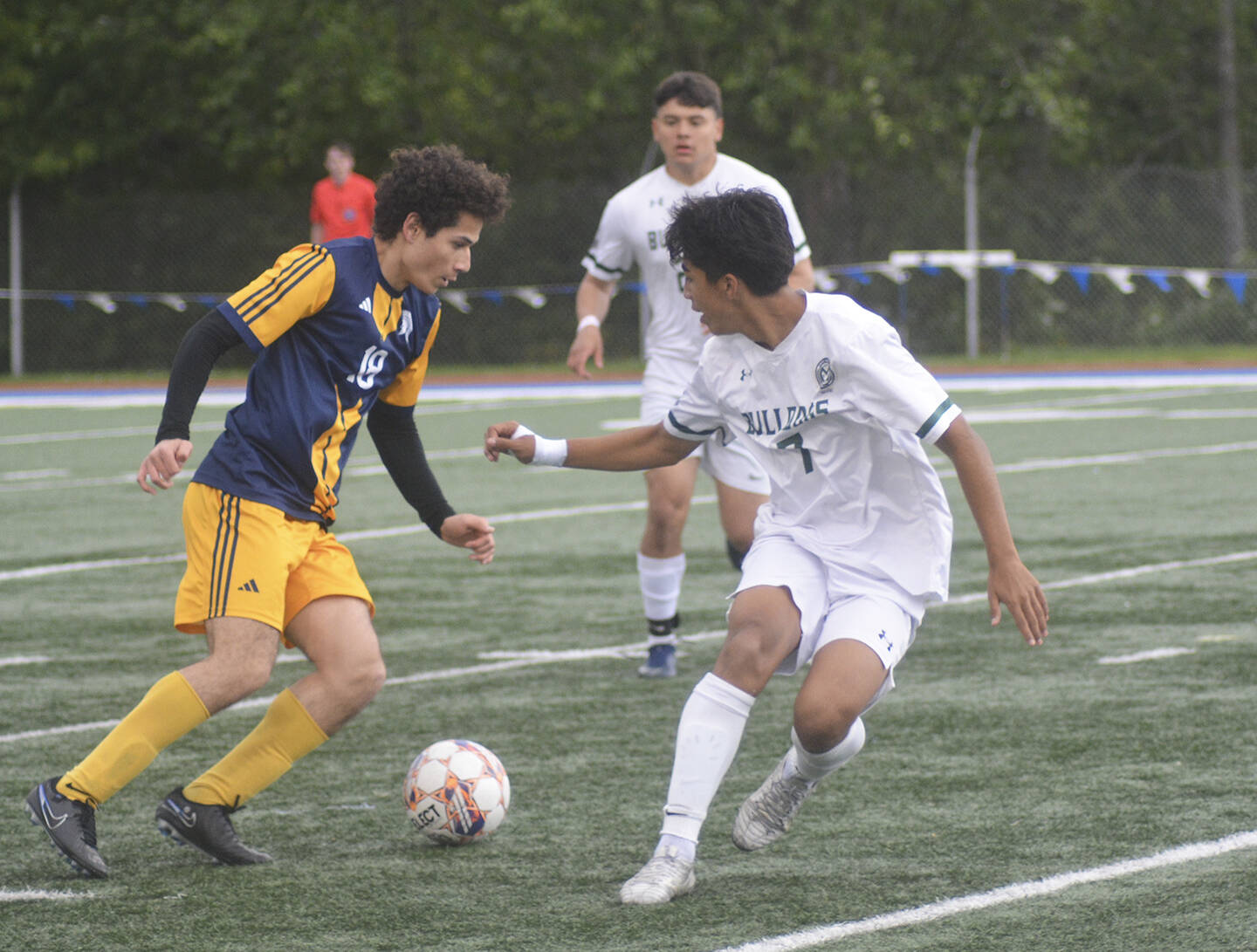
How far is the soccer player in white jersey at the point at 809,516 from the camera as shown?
4.14m

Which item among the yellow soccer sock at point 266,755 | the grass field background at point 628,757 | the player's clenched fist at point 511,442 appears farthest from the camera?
the player's clenched fist at point 511,442

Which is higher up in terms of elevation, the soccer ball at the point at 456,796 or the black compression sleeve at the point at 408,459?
the black compression sleeve at the point at 408,459

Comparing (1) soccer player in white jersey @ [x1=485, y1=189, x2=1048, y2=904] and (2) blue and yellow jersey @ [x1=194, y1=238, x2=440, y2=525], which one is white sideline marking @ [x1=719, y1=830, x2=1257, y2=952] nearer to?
(1) soccer player in white jersey @ [x1=485, y1=189, x2=1048, y2=904]

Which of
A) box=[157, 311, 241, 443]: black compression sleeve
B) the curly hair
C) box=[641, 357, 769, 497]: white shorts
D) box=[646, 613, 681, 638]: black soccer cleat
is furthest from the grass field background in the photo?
the curly hair

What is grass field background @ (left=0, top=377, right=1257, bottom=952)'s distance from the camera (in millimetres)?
3967

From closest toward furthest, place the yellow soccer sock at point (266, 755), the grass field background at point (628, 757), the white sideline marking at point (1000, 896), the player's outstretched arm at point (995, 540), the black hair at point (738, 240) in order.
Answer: the white sideline marking at point (1000, 896) → the grass field background at point (628, 757) → the player's outstretched arm at point (995, 540) → the black hair at point (738, 240) → the yellow soccer sock at point (266, 755)


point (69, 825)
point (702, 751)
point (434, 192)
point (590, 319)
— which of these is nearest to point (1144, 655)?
point (590, 319)

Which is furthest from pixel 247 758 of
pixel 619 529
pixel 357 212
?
pixel 357 212

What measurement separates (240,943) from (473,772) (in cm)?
94

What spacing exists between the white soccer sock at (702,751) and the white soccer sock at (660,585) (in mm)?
2561

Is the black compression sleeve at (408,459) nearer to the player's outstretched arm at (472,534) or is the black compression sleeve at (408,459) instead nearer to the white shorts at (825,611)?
the player's outstretched arm at (472,534)

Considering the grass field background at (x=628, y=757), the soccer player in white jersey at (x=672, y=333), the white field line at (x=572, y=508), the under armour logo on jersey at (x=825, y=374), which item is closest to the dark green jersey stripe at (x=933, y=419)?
the under armour logo on jersey at (x=825, y=374)

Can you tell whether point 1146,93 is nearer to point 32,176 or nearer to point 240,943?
point 32,176

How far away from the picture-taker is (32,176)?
25672mm
